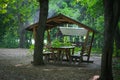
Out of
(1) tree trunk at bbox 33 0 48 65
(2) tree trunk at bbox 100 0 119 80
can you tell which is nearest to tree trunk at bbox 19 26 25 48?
(1) tree trunk at bbox 33 0 48 65

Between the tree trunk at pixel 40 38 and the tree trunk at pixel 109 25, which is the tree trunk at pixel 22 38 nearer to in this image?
the tree trunk at pixel 40 38

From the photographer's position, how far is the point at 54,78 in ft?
34.1

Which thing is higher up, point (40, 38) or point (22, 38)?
point (22, 38)

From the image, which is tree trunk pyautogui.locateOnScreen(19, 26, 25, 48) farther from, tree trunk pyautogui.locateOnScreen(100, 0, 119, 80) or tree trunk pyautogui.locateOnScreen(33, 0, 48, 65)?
tree trunk pyautogui.locateOnScreen(100, 0, 119, 80)

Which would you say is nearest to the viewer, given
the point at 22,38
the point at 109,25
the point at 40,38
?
the point at 109,25

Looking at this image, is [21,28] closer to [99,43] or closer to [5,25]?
[5,25]

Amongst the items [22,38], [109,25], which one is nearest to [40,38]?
[109,25]

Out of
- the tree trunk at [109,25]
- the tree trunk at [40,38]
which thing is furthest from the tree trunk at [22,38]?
the tree trunk at [109,25]

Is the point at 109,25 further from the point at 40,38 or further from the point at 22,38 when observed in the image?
the point at 22,38

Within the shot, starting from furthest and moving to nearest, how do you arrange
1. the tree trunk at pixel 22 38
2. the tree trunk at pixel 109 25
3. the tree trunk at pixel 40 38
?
the tree trunk at pixel 22 38 → the tree trunk at pixel 40 38 → the tree trunk at pixel 109 25

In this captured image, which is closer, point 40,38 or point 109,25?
point 109,25

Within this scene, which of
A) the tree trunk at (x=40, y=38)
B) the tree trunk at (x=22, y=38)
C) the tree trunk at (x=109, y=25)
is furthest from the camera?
the tree trunk at (x=22, y=38)

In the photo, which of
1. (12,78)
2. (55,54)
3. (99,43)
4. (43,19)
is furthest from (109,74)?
(99,43)

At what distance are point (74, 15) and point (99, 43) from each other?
7.15 metres
